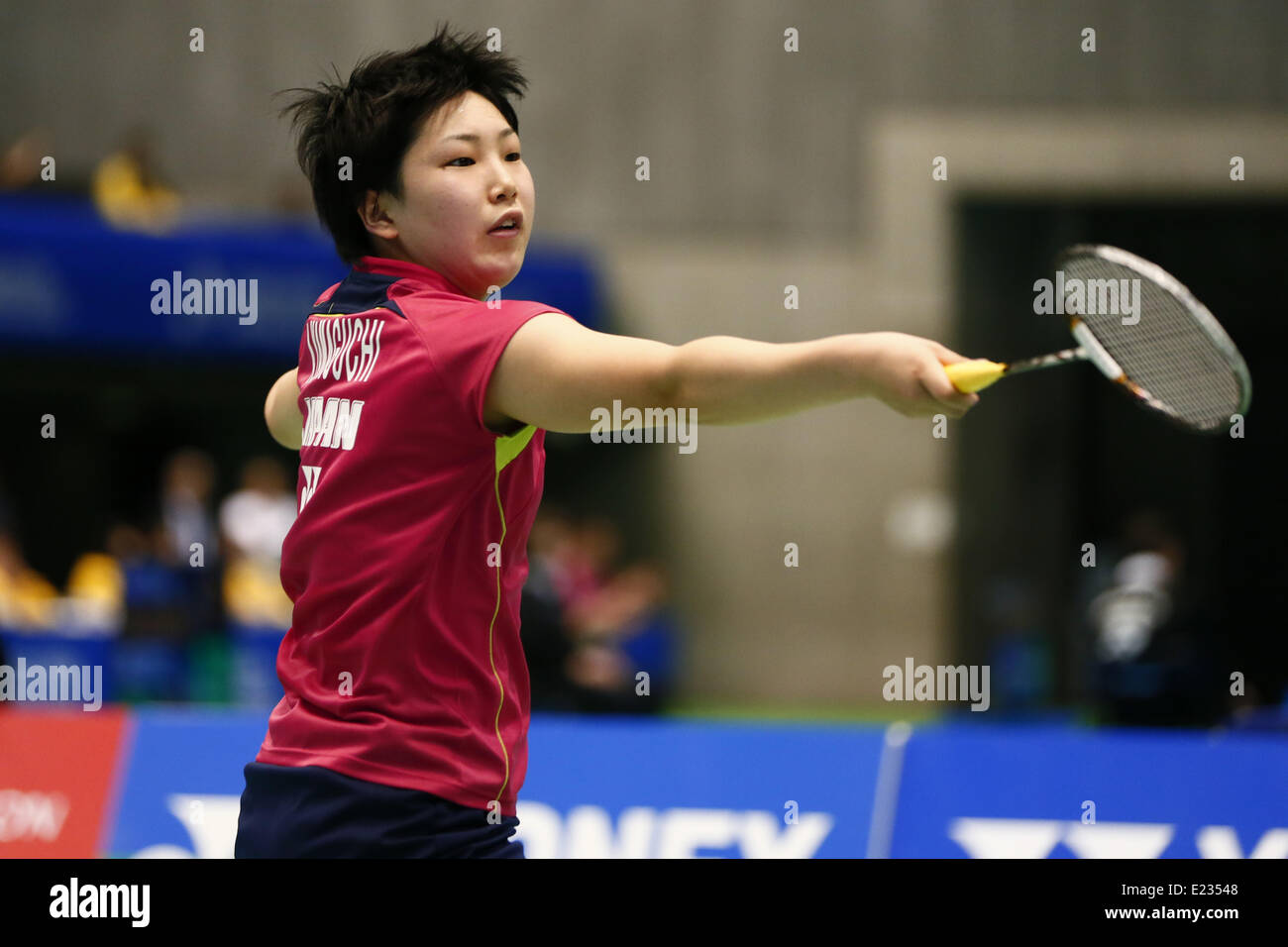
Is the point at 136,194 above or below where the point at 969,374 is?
above

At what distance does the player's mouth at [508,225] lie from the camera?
94.7 inches

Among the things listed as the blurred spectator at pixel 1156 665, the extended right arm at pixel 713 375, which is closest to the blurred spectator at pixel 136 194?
the blurred spectator at pixel 1156 665

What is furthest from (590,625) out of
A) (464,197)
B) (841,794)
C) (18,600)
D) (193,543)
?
(464,197)

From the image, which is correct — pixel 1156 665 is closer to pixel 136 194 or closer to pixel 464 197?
pixel 464 197

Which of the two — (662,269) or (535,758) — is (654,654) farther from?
(535,758)

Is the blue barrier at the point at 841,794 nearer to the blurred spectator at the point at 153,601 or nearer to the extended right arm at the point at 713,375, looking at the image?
the extended right arm at the point at 713,375

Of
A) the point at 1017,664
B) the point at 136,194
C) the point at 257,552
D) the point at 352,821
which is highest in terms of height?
the point at 136,194

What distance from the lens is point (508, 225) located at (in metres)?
2.43

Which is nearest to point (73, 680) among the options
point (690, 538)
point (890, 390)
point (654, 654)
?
point (654, 654)

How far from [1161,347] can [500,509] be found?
117 centimetres

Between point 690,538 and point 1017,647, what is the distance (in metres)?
4.75

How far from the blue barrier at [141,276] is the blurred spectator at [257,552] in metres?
1.50

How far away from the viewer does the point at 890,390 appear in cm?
195

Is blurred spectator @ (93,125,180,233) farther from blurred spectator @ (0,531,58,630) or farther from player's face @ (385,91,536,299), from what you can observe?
player's face @ (385,91,536,299)
